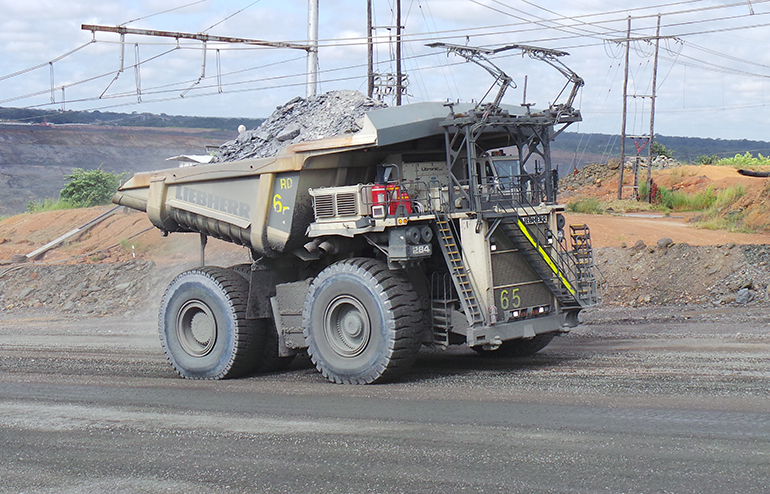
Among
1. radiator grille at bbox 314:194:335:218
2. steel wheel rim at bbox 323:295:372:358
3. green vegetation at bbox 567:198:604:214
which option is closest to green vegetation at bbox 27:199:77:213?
green vegetation at bbox 567:198:604:214

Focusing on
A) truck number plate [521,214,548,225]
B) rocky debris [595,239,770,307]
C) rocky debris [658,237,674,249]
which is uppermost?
truck number plate [521,214,548,225]

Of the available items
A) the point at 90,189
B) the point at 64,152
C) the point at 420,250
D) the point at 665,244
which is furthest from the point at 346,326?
the point at 64,152

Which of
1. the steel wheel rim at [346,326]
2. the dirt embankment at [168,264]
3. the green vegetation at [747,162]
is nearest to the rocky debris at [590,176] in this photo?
the green vegetation at [747,162]

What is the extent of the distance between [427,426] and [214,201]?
4.97 metres

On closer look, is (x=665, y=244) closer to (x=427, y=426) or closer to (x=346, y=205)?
(x=346, y=205)

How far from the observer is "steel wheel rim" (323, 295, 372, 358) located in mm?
9258

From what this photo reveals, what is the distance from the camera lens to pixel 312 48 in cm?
2314

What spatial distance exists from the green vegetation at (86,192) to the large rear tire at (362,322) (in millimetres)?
28999

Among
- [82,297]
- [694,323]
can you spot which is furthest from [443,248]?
[82,297]

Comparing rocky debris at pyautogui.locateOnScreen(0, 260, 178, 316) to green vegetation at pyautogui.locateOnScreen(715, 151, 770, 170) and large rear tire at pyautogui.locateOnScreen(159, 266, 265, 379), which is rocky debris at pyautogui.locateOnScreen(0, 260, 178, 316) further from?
green vegetation at pyautogui.locateOnScreen(715, 151, 770, 170)

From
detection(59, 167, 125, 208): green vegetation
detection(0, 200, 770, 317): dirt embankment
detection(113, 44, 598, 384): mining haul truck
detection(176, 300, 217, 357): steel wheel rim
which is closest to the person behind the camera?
detection(113, 44, 598, 384): mining haul truck

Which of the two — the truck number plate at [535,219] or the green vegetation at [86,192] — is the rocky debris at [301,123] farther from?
the green vegetation at [86,192]

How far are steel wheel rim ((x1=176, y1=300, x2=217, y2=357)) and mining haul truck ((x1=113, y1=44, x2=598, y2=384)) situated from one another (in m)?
0.02

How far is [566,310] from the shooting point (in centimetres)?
1005
